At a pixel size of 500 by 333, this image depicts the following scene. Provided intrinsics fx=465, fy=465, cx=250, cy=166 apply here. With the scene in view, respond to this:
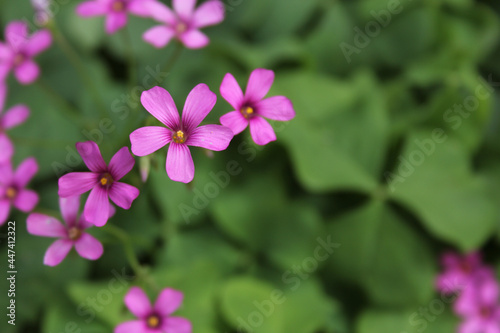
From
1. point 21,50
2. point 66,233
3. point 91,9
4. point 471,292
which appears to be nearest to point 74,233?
point 66,233

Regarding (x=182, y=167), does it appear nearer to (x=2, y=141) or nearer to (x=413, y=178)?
(x=2, y=141)

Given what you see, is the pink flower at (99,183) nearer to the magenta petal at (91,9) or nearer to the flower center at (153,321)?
the flower center at (153,321)

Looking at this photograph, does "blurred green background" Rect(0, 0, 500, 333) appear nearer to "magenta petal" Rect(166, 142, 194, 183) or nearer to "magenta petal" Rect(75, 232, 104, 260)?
"magenta petal" Rect(75, 232, 104, 260)

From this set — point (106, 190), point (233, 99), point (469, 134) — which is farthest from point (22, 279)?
point (469, 134)

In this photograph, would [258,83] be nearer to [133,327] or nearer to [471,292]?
[133,327]

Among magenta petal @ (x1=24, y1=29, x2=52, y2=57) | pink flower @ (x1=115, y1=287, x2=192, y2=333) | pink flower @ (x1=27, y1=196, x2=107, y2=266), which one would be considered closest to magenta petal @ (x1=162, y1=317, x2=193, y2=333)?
pink flower @ (x1=115, y1=287, x2=192, y2=333)
